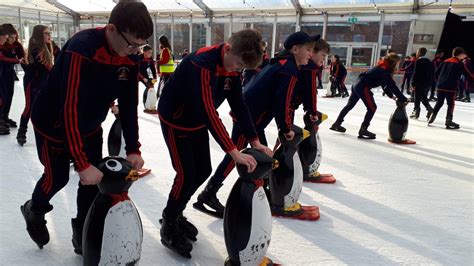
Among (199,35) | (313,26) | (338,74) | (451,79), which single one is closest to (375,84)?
(451,79)

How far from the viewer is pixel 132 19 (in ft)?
4.89

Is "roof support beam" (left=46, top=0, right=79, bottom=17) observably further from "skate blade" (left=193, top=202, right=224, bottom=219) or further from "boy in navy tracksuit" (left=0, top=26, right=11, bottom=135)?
"skate blade" (left=193, top=202, right=224, bottom=219)

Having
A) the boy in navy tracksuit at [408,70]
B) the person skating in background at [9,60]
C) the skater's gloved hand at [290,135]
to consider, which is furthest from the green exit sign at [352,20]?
the skater's gloved hand at [290,135]

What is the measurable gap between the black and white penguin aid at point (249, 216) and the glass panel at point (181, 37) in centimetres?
1820

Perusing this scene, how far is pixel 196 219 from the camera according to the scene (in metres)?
2.79

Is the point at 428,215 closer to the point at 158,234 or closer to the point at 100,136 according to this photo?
the point at 158,234

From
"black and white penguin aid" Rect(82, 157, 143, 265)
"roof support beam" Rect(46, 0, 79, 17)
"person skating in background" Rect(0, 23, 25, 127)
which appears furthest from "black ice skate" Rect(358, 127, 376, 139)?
"roof support beam" Rect(46, 0, 79, 17)

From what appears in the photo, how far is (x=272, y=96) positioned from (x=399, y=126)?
3.52 m

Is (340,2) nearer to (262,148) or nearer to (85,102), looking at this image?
(262,148)

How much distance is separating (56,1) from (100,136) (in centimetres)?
2031

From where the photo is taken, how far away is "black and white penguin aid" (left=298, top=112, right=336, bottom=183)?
371 centimetres

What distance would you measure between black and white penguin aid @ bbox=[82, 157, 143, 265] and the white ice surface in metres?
0.51

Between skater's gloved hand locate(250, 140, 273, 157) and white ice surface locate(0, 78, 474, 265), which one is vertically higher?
skater's gloved hand locate(250, 140, 273, 157)

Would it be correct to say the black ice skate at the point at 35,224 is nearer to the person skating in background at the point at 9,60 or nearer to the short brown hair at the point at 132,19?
the short brown hair at the point at 132,19
